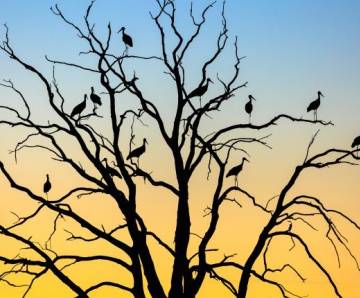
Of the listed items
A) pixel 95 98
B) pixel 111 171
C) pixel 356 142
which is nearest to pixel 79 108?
pixel 95 98

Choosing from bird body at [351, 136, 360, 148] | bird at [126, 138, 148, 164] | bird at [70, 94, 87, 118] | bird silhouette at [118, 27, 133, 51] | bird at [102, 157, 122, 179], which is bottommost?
bird at [102, 157, 122, 179]

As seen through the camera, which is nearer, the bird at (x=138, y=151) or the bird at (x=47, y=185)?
the bird at (x=138, y=151)

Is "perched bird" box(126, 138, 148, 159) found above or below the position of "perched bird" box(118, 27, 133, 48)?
below

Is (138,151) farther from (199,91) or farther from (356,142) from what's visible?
(356,142)

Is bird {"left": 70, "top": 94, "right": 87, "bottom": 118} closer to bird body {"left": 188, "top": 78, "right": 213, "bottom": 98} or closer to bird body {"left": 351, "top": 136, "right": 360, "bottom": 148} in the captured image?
bird body {"left": 188, "top": 78, "right": 213, "bottom": 98}

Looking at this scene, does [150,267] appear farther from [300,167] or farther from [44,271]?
[300,167]

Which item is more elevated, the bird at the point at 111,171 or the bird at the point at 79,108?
the bird at the point at 79,108

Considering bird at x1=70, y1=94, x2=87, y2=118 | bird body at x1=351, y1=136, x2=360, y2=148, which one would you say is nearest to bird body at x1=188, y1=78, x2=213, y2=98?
bird at x1=70, y1=94, x2=87, y2=118

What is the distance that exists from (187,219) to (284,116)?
2094 millimetres

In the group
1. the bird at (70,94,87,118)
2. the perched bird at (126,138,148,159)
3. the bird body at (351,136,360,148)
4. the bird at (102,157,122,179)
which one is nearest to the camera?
the bird at (102,157,122,179)

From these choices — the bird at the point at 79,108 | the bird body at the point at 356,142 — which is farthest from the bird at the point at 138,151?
the bird body at the point at 356,142

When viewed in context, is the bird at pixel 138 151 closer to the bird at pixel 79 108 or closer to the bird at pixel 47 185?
the bird at pixel 79 108

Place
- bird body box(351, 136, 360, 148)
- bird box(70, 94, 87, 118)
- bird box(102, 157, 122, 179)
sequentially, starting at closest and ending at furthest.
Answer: bird box(102, 157, 122, 179)
bird box(70, 94, 87, 118)
bird body box(351, 136, 360, 148)

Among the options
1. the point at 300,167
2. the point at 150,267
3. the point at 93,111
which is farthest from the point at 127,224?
the point at 300,167
